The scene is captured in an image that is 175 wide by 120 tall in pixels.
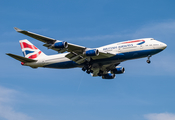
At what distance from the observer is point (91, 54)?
2018 inches

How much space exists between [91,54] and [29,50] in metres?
18.1

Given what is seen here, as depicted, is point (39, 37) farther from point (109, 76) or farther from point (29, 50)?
point (109, 76)

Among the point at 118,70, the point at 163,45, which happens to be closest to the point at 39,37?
the point at 118,70

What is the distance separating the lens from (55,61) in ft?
189

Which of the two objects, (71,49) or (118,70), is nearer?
(71,49)

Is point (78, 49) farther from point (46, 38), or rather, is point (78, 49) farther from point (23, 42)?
Result: point (23, 42)

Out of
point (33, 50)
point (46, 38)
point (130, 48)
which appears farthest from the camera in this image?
point (33, 50)

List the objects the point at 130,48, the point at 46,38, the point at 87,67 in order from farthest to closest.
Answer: the point at 87,67 → the point at 130,48 → the point at 46,38

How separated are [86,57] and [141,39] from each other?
10.7 meters

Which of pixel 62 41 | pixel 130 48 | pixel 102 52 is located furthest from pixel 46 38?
pixel 130 48

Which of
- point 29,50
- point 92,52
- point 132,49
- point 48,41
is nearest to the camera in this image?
point 48,41

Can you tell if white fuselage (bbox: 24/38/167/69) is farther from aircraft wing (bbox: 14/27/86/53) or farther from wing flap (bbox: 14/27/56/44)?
wing flap (bbox: 14/27/56/44)

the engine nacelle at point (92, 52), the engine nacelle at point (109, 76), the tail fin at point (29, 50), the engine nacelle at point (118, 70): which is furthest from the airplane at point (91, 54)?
the engine nacelle at point (109, 76)

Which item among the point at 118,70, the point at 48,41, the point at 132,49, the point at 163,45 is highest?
the point at 48,41
